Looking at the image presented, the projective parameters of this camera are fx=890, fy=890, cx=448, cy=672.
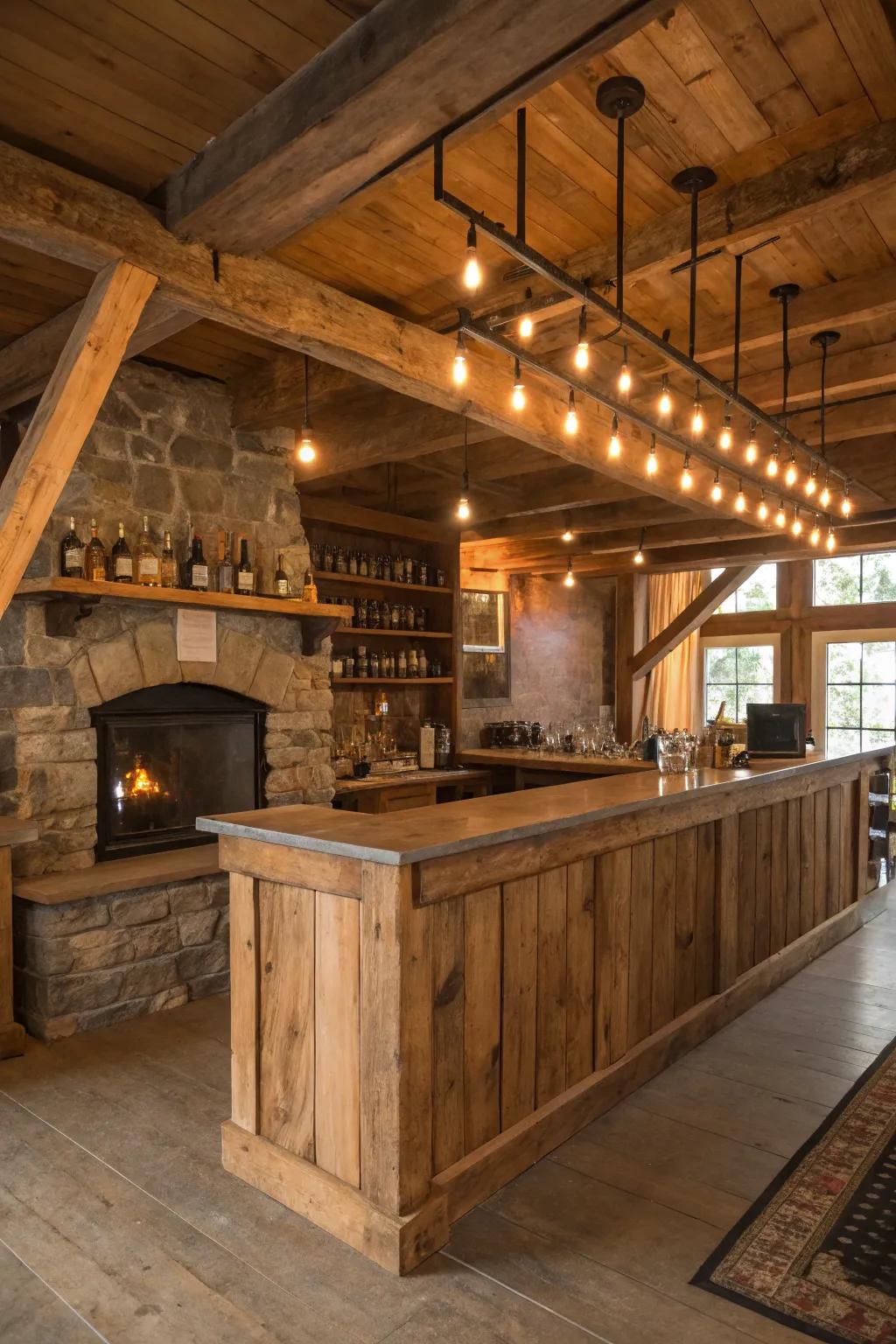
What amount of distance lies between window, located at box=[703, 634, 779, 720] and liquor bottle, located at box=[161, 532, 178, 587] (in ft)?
23.9

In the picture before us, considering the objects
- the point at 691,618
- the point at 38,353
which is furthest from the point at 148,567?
the point at 691,618

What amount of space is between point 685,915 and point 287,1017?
1.70 metres

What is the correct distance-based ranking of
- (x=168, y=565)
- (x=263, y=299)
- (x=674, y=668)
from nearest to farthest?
(x=263, y=299) < (x=168, y=565) < (x=674, y=668)

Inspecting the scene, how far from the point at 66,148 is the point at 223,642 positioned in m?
2.26

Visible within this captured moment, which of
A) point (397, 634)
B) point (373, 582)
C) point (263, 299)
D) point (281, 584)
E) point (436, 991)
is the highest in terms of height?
point (263, 299)

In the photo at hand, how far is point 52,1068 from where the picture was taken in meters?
3.21

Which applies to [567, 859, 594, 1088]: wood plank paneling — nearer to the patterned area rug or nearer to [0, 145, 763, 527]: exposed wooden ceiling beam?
the patterned area rug

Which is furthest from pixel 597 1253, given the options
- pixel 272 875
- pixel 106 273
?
pixel 106 273

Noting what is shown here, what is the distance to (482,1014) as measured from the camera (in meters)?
2.43

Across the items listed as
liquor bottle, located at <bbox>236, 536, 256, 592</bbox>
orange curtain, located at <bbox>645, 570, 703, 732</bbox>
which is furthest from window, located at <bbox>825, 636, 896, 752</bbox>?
liquor bottle, located at <bbox>236, 536, 256, 592</bbox>

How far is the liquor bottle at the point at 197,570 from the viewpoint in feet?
13.4

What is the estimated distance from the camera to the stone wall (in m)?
8.23

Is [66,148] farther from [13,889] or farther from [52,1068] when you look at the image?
[52,1068]

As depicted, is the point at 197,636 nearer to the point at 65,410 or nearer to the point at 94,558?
the point at 94,558
